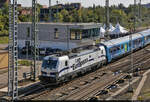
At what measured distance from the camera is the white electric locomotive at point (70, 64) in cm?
1828

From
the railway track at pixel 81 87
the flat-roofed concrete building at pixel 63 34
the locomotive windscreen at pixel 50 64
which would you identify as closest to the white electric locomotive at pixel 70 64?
the locomotive windscreen at pixel 50 64

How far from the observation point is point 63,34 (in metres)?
34.4

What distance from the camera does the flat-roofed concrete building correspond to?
33.6 m

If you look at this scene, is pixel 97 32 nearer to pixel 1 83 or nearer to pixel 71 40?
pixel 71 40

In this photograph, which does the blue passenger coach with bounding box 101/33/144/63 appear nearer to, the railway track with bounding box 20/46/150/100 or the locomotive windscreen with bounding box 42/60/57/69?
the railway track with bounding box 20/46/150/100

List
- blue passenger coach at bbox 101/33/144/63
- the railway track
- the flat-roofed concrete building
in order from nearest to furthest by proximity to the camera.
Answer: the railway track
blue passenger coach at bbox 101/33/144/63
the flat-roofed concrete building

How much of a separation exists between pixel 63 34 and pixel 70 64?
15161 mm

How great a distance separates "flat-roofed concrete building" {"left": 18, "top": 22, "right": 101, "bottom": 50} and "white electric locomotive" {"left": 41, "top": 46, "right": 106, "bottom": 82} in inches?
365

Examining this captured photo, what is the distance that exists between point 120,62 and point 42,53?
36.7ft

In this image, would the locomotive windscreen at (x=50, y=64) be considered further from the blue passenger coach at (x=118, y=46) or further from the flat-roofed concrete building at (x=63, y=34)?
the flat-roofed concrete building at (x=63, y=34)

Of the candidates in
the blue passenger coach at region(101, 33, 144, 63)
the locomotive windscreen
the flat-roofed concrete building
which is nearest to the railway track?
the locomotive windscreen

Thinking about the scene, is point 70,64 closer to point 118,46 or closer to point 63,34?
point 118,46

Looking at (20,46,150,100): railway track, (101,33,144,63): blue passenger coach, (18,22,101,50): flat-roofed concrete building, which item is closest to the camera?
(20,46,150,100): railway track

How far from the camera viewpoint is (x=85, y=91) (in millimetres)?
17703
